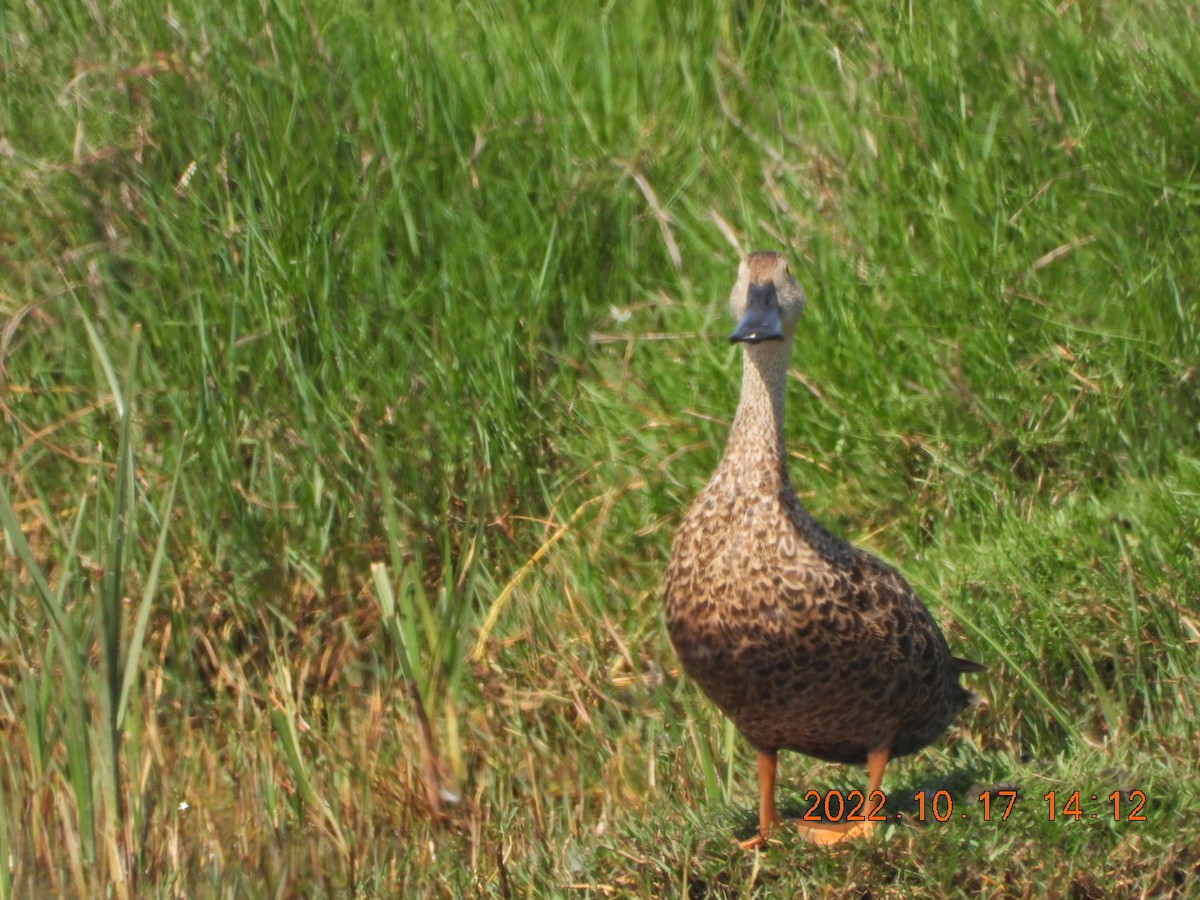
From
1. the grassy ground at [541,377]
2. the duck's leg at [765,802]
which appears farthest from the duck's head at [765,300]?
the grassy ground at [541,377]

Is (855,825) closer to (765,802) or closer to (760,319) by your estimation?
(765,802)

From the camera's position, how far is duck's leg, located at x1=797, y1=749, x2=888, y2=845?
346 centimetres

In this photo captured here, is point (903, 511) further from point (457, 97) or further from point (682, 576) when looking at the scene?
point (457, 97)

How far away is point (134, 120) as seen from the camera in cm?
560

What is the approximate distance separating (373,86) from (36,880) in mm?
2762

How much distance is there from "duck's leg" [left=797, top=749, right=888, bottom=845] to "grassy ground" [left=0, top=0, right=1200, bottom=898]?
23cm

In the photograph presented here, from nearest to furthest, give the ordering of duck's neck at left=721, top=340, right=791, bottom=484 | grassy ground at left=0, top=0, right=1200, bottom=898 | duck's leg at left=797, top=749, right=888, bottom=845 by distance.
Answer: duck's leg at left=797, top=749, right=888, bottom=845, duck's neck at left=721, top=340, right=791, bottom=484, grassy ground at left=0, top=0, right=1200, bottom=898

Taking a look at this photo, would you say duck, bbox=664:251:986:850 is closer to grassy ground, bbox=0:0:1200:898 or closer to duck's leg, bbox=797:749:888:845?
duck's leg, bbox=797:749:888:845

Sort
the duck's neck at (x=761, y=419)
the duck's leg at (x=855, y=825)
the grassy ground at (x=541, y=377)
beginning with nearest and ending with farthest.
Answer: the duck's leg at (x=855, y=825) < the duck's neck at (x=761, y=419) < the grassy ground at (x=541, y=377)

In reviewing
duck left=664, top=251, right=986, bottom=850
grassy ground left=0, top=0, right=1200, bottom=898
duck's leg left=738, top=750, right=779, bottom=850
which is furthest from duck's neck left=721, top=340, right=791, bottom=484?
grassy ground left=0, top=0, right=1200, bottom=898

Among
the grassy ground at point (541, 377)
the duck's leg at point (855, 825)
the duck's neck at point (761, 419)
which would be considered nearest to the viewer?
the duck's leg at point (855, 825)

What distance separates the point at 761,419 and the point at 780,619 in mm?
468

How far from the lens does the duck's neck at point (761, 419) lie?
3660mm

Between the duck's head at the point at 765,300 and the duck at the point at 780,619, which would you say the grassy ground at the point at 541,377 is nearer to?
the duck at the point at 780,619
